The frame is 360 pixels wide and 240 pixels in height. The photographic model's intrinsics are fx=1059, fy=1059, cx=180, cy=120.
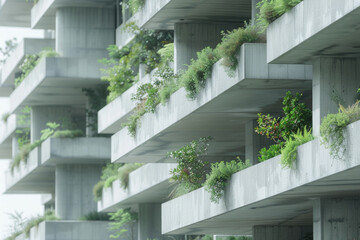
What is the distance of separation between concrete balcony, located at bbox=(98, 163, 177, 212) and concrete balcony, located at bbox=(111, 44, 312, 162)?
48.2 inches

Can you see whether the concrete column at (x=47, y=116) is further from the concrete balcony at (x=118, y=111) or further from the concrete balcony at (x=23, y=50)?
the concrete balcony at (x=118, y=111)

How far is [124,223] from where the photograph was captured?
1612 inches

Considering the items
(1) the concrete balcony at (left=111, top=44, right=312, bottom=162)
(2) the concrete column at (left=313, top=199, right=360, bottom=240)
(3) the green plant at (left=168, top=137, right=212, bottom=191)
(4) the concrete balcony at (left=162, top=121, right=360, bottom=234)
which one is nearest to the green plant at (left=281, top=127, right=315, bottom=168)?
(4) the concrete balcony at (left=162, top=121, right=360, bottom=234)

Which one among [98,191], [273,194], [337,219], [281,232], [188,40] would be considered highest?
[188,40]

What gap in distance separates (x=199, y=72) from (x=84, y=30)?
2102cm

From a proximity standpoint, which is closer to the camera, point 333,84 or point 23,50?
point 333,84

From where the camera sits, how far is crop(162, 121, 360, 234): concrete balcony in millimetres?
17344

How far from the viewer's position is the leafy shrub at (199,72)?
2295 cm

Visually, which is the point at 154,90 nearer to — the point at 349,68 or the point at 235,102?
the point at 235,102

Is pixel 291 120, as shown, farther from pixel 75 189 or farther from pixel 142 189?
pixel 75 189

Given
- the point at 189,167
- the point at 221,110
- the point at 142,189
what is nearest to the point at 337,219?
the point at 221,110

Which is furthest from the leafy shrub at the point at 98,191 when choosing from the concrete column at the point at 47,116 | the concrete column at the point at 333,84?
the concrete column at the point at 333,84

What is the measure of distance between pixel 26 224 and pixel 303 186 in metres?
29.0

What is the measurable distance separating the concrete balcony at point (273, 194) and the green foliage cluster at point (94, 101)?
15134 mm
